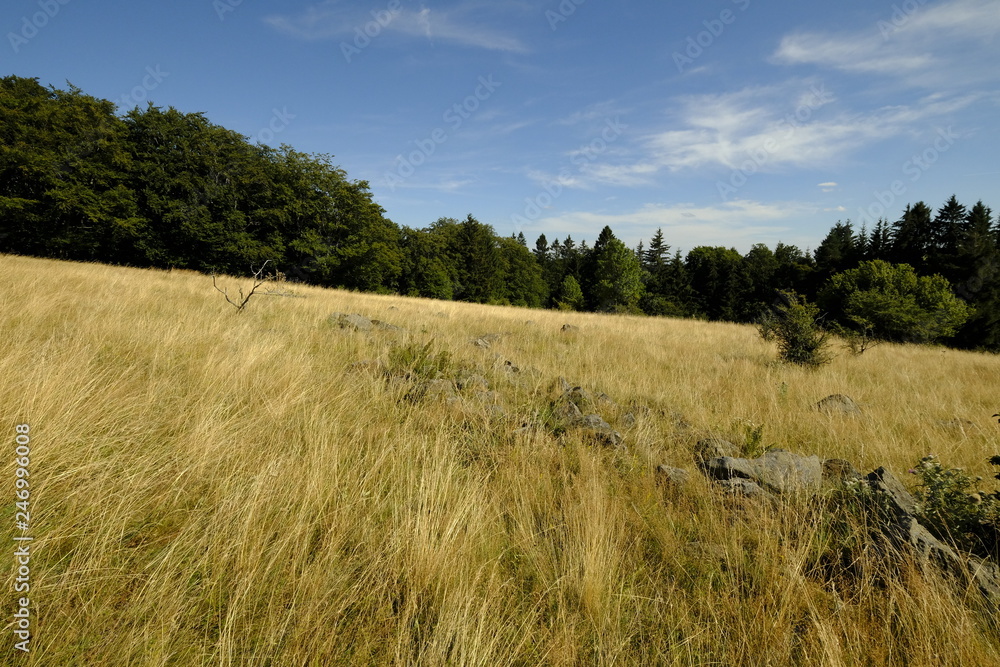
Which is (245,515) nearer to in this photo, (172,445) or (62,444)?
(172,445)

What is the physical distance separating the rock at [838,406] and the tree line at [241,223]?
17244 millimetres

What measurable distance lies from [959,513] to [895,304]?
28.0m

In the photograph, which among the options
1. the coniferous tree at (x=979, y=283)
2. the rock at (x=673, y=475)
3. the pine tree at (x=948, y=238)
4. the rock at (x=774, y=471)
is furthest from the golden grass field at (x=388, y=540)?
the pine tree at (x=948, y=238)

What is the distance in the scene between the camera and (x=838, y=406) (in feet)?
16.8

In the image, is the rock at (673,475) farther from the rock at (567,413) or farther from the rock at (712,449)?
the rock at (567,413)

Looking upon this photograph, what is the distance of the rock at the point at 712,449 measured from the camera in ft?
11.4

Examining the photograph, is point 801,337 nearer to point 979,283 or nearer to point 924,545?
point 924,545

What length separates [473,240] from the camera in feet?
174

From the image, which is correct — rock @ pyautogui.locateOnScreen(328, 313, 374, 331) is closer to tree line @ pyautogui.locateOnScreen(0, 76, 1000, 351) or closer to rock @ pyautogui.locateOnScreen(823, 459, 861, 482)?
rock @ pyautogui.locateOnScreen(823, 459, 861, 482)

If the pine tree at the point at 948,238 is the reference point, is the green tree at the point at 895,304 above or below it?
below

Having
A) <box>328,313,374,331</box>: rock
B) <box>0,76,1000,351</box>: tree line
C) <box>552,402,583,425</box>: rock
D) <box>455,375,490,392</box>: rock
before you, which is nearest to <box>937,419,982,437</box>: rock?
<box>552,402,583,425</box>: rock

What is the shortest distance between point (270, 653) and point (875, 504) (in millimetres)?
3371

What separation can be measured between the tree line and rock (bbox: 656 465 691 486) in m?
20.9

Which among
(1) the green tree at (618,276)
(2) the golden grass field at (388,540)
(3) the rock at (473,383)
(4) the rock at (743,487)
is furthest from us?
(1) the green tree at (618,276)
